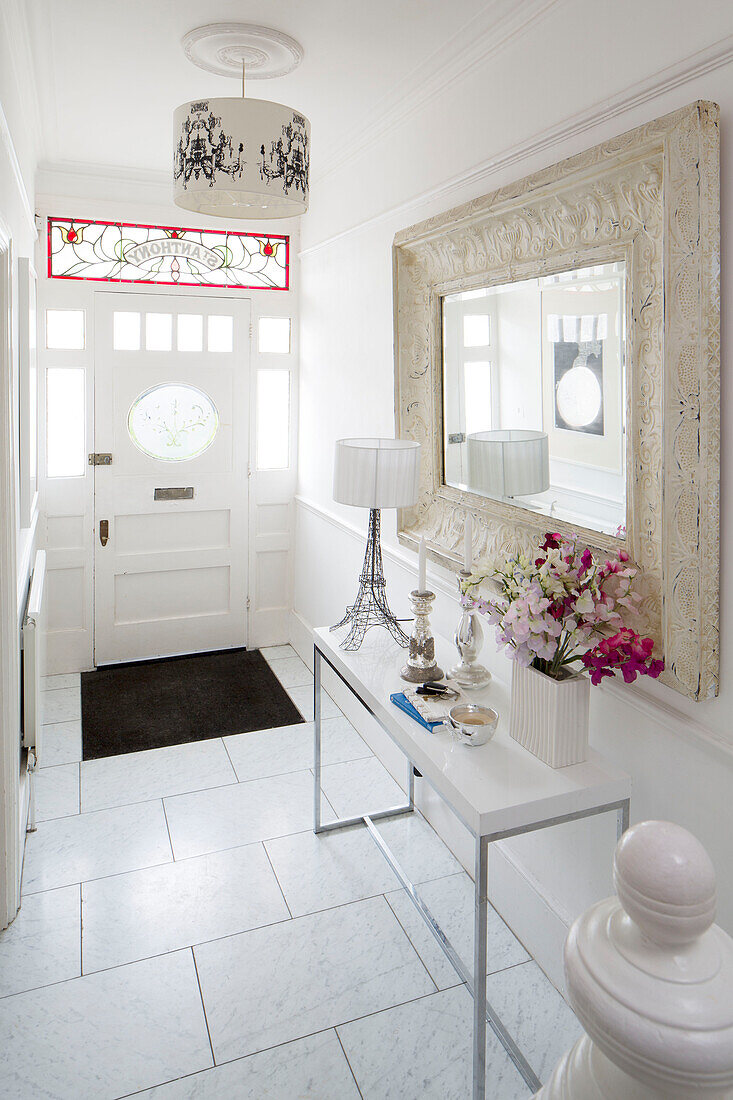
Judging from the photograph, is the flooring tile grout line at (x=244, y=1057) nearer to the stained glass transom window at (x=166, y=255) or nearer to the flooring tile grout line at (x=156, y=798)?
the flooring tile grout line at (x=156, y=798)

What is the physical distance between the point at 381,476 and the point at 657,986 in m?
2.02

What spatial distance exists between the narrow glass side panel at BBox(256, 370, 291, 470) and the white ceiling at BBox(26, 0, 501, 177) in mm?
1363

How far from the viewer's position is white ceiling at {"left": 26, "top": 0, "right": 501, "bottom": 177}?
2074 millimetres

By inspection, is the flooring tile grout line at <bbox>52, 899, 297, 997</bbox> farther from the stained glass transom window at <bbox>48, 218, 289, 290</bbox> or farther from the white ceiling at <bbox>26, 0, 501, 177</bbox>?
the stained glass transom window at <bbox>48, 218, 289, 290</bbox>

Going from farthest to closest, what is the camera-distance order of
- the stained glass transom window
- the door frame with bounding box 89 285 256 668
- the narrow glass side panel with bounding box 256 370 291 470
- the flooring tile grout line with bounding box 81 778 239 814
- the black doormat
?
the narrow glass side panel with bounding box 256 370 291 470, the door frame with bounding box 89 285 256 668, the stained glass transom window, the black doormat, the flooring tile grout line with bounding box 81 778 239 814

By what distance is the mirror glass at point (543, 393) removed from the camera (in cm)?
167

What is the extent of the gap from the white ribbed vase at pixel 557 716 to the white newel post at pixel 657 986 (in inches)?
51.4

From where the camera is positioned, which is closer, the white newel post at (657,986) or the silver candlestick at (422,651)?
the white newel post at (657,986)

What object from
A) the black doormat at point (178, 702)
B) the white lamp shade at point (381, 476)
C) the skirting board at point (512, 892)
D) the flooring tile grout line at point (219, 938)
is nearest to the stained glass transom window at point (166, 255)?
the black doormat at point (178, 702)

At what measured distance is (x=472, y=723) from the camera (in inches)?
71.3

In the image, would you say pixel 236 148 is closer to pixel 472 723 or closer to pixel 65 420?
pixel 472 723

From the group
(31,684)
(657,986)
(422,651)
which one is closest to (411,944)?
(422,651)

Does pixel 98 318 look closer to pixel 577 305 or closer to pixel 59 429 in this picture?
pixel 59 429

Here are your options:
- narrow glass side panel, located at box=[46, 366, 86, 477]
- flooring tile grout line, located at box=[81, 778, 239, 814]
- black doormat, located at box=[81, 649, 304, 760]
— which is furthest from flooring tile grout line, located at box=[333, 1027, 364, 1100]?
narrow glass side panel, located at box=[46, 366, 86, 477]
